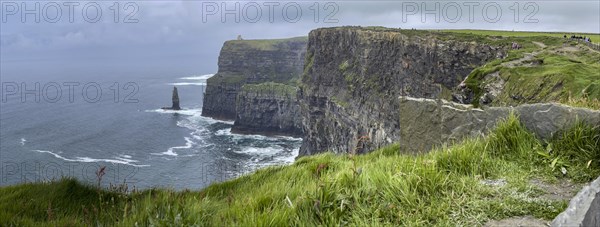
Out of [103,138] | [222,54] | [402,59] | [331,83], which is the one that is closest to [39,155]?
[103,138]

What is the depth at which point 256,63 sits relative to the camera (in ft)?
607

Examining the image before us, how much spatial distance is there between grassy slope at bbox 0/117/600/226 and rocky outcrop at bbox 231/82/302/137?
4960 inches

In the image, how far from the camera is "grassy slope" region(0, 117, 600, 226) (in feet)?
14.5

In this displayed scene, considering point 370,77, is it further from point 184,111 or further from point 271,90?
point 184,111

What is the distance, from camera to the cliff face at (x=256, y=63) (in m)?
171

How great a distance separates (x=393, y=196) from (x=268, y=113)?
13423cm

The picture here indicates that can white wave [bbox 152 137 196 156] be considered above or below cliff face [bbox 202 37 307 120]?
below

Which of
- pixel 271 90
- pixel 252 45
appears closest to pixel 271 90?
pixel 271 90

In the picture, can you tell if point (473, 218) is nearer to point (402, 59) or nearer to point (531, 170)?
point (531, 170)

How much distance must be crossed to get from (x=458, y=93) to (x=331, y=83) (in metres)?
61.4

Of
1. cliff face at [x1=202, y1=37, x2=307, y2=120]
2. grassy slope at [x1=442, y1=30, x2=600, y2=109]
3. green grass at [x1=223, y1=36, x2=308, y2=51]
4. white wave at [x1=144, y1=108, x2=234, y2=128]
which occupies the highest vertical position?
green grass at [x1=223, y1=36, x2=308, y2=51]

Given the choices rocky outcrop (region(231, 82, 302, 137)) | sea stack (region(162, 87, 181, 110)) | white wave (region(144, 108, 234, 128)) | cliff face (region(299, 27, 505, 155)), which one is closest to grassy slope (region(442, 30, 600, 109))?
cliff face (region(299, 27, 505, 155))

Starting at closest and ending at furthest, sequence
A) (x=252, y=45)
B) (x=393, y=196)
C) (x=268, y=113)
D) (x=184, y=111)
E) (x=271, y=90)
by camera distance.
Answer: (x=393, y=196), (x=268, y=113), (x=271, y=90), (x=184, y=111), (x=252, y=45)

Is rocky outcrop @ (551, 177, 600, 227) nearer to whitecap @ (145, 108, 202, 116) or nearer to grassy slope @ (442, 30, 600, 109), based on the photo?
grassy slope @ (442, 30, 600, 109)
